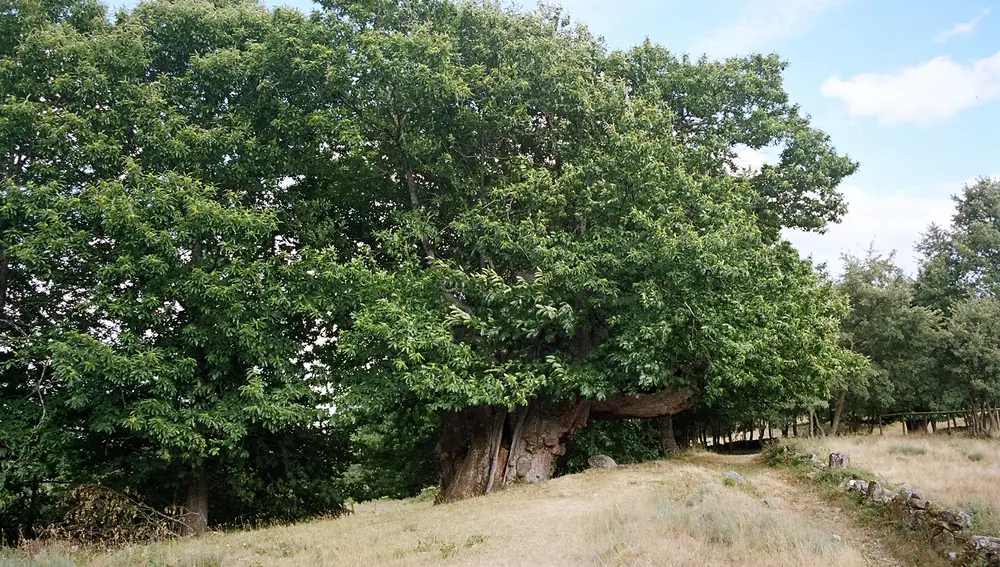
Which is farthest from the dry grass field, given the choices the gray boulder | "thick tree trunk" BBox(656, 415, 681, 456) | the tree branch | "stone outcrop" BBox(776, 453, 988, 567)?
"thick tree trunk" BBox(656, 415, 681, 456)

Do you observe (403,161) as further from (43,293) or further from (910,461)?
(910,461)

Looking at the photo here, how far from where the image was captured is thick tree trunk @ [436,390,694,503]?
1490cm

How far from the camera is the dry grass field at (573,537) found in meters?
7.29

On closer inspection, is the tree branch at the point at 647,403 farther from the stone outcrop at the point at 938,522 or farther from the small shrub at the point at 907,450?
the small shrub at the point at 907,450

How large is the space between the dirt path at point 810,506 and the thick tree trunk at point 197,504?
479 inches

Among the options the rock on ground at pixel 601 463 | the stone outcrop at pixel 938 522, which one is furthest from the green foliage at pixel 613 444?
the stone outcrop at pixel 938 522

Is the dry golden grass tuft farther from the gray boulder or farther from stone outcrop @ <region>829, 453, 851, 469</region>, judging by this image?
the gray boulder

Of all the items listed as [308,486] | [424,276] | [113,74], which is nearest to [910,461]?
[424,276]

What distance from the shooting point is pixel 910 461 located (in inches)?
593

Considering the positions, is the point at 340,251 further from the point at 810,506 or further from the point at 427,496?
the point at 427,496

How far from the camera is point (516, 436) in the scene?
15.3m

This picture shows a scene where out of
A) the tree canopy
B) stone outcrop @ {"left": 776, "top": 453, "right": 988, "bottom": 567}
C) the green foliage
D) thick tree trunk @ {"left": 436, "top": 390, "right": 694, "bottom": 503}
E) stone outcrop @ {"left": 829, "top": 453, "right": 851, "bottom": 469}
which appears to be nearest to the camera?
stone outcrop @ {"left": 776, "top": 453, "right": 988, "bottom": 567}

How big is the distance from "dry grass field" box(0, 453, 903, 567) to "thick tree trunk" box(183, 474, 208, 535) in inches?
135

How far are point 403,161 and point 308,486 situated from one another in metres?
9.18
